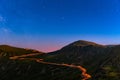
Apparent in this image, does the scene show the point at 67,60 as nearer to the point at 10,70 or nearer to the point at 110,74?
the point at 10,70

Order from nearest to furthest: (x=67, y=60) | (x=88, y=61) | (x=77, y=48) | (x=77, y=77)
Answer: (x=77, y=77) → (x=88, y=61) → (x=67, y=60) → (x=77, y=48)

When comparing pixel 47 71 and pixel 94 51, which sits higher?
pixel 94 51

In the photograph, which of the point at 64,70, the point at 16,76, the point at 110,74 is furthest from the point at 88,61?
the point at 16,76

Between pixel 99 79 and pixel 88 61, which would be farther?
pixel 88 61

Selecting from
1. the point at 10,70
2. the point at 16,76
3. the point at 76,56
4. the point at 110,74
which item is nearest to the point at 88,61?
the point at 76,56

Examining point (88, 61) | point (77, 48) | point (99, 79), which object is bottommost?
point (99, 79)

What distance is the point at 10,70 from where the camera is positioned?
173250 mm

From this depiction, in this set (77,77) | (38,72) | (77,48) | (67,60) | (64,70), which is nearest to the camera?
(77,77)

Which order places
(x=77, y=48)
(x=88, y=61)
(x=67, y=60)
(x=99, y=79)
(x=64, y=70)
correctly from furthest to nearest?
(x=77, y=48) < (x=67, y=60) < (x=88, y=61) < (x=64, y=70) < (x=99, y=79)

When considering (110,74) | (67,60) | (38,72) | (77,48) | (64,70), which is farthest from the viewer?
(77,48)

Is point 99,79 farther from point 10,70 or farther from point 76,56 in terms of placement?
point 10,70

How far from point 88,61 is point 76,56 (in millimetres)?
29277

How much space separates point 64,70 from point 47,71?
15.7 metres

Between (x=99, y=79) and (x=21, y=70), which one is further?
→ (x=21, y=70)
